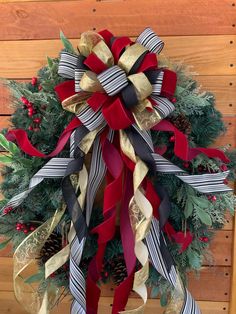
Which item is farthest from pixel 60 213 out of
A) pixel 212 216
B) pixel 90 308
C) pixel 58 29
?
Answer: pixel 58 29

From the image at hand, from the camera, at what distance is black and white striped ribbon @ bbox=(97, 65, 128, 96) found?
2.83 feet

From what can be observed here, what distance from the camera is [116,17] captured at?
1121 mm

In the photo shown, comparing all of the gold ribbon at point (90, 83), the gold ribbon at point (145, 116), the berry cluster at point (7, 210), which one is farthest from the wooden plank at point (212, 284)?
the gold ribbon at point (90, 83)

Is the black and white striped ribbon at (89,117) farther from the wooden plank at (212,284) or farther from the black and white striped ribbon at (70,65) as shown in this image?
the wooden plank at (212,284)

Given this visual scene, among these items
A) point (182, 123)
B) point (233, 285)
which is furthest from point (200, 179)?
point (233, 285)

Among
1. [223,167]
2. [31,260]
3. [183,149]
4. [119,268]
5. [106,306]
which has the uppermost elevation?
[183,149]

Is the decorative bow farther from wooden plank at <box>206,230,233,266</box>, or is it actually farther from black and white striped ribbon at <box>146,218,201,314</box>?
wooden plank at <box>206,230,233,266</box>

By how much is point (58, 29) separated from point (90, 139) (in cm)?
43

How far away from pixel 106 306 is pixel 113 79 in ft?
2.56

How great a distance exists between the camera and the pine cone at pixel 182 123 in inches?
37.0

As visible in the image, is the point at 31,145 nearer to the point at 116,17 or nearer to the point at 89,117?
the point at 89,117

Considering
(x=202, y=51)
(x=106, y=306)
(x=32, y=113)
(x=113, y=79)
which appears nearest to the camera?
(x=113, y=79)

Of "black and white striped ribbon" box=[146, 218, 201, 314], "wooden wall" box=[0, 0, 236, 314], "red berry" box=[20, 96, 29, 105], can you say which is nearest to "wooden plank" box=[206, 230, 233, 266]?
"wooden wall" box=[0, 0, 236, 314]

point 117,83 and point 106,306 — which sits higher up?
point 117,83
